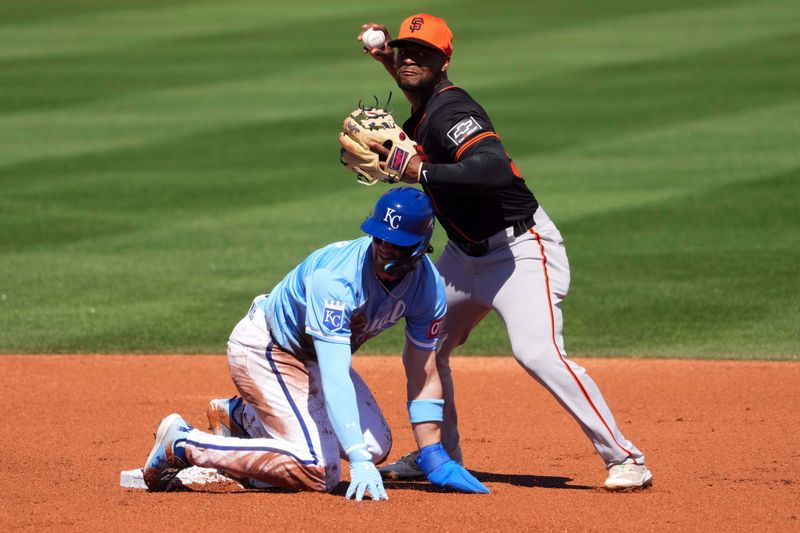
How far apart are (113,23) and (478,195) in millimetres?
22373

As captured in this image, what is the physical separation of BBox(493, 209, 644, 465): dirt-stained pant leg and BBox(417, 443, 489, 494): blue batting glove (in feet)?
1.75

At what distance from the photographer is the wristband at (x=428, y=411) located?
224 inches

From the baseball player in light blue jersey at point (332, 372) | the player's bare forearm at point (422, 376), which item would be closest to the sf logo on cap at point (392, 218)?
the baseball player in light blue jersey at point (332, 372)

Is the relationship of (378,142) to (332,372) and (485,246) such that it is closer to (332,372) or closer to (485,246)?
(485,246)

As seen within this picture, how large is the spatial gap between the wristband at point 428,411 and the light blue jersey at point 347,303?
244mm

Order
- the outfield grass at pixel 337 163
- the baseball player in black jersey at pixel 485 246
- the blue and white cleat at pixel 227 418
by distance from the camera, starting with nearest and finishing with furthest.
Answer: the baseball player in black jersey at pixel 485 246, the blue and white cleat at pixel 227 418, the outfield grass at pixel 337 163

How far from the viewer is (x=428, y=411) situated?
5.69 metres

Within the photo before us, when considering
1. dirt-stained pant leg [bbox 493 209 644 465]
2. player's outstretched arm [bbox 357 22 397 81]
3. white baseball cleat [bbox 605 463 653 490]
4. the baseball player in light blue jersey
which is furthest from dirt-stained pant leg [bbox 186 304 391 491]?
player's outstretched arm [bbox 357 22 397 81]

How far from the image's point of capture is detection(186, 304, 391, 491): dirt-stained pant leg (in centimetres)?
561

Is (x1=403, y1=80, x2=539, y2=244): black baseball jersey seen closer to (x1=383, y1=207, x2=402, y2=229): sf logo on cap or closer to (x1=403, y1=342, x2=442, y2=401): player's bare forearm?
(x1=383, y1=207, x2=402, y2=229): sf logo on cap

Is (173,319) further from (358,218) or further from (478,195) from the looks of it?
(478,195)

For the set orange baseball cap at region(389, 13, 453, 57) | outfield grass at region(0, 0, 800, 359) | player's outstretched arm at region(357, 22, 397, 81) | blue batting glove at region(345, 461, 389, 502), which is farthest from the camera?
outfield grass at region(0, 0, 800, 359)

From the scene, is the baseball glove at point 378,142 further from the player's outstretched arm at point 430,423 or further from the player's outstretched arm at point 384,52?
the player's outstretched arm at point 430,423

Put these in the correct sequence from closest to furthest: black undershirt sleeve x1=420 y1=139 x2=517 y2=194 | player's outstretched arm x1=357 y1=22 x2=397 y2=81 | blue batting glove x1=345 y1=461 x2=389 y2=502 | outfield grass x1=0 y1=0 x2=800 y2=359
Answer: blue batting glove x1=345 y1=461 x2=389 y2=502 → black undershirt sleeve x1=420 y1=139 x2=517 y2=194 → player's outstretched arm x1=357 y1=22 x2=397 y2=81 → outfield grass x1=0 y1=0 x2=800 y2=359
